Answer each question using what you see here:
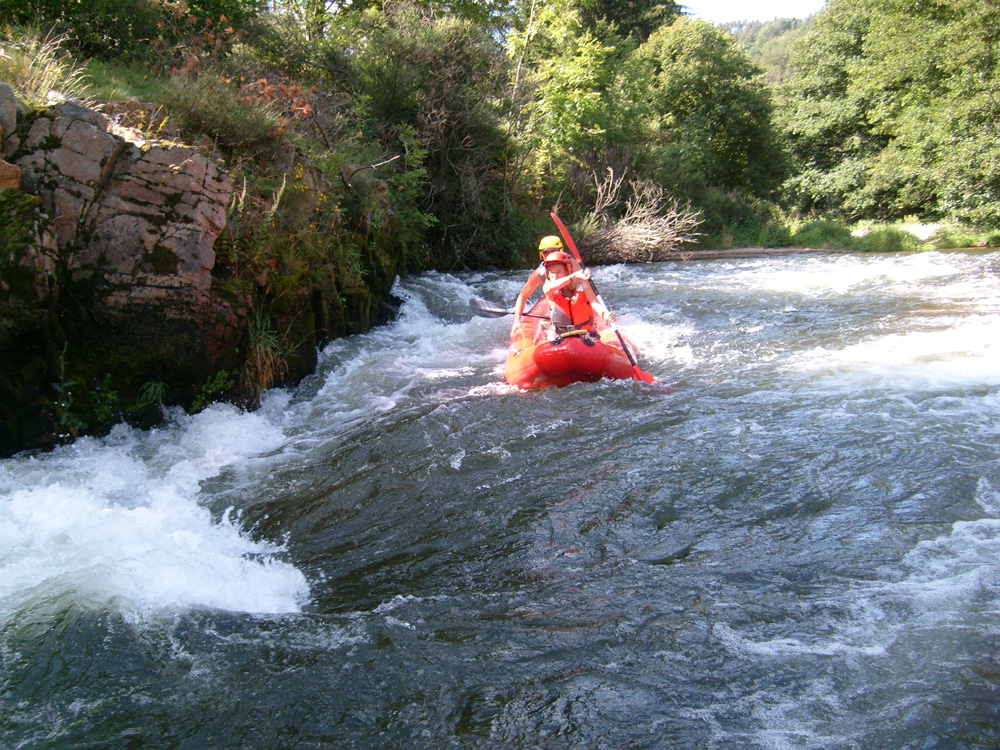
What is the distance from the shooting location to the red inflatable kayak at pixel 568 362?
5945 millimetres

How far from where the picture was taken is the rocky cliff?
440cm

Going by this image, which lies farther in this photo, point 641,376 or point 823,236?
point 823,236

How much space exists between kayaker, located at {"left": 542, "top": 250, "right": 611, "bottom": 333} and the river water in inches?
32.9

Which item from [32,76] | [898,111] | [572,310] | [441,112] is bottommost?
[572,310]

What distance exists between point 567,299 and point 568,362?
2.79ft

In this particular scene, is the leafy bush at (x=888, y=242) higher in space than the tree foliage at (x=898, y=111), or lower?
lower

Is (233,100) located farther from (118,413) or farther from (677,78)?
(677,78)

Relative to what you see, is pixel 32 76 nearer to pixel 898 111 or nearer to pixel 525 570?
pixel 525 570

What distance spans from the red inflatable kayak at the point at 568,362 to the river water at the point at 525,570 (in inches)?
6.1

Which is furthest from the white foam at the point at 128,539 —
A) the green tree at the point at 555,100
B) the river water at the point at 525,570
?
the green tree at the point at 555,100

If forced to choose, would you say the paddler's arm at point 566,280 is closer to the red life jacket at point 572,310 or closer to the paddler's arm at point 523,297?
the red life jacket at point 572,310

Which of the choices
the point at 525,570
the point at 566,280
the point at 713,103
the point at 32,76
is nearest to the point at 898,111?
the point at 713,103

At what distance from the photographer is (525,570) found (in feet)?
11.1

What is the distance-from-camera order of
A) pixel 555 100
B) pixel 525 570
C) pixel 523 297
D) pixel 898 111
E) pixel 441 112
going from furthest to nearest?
1. pixel 898 111
2. pixel 555 100
3. pixel 441 112
4. pixel 523 297
5. pixel 525 570
